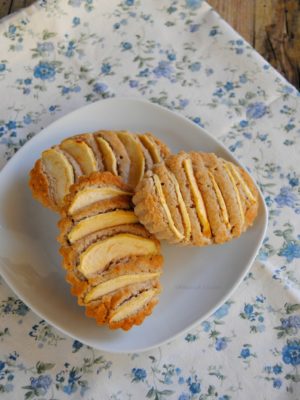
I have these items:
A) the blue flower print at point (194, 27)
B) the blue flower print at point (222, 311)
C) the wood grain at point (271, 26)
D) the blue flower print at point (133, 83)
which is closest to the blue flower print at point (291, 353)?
the blue flower print at point (222, 311)

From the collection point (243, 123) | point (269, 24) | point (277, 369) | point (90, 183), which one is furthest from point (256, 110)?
point (277, 369)

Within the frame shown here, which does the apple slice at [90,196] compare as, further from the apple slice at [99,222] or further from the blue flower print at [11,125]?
the blue flower print at [11,125]

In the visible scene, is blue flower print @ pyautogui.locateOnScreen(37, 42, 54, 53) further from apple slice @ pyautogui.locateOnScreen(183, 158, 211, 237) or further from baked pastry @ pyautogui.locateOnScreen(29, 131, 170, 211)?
apple slice @ pyautogui.locateOnScreen(183, 158, 211, 237)

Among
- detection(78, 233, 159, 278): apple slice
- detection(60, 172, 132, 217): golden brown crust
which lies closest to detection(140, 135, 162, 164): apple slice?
detection(60, 172, 132, 217): golden brown crust

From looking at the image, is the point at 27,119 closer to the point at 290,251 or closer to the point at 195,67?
the point at 195,67

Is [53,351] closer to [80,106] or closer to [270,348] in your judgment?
[270,348]

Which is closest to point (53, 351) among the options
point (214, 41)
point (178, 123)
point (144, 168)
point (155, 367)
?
point (155, 367)
